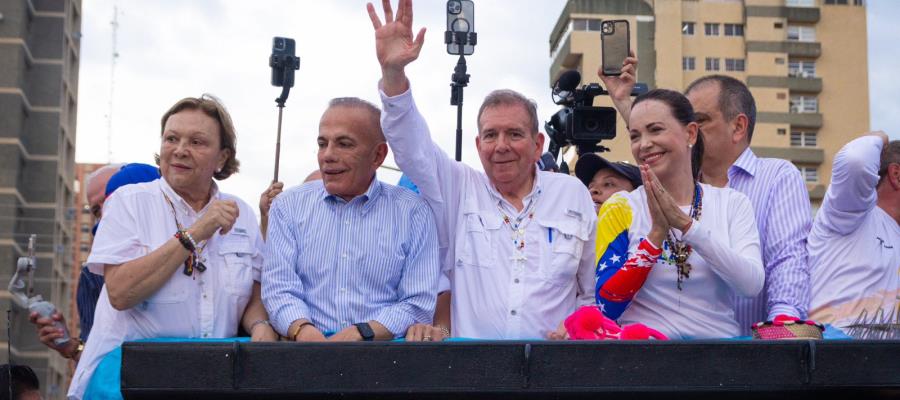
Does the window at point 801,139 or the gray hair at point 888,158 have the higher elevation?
the window at point 801,139

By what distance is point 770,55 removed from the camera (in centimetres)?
5938

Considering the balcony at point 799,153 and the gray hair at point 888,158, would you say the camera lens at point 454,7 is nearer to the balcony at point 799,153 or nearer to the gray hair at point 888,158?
the gray hair at point 888,158

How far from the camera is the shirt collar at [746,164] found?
4395 mm

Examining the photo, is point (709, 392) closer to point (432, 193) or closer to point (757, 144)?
point (432, 193)

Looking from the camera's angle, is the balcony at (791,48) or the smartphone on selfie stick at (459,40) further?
the balcony at (791,48)

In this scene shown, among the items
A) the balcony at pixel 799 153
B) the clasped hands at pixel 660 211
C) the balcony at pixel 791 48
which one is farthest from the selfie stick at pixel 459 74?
the balcony at pixel 791 48

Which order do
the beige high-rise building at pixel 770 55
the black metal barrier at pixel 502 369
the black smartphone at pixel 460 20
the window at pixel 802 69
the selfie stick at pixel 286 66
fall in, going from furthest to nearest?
the window at pixel 802 69, the beige high-rise building at pixel 770 55, the black smartphone at pixel 460 20, the selfie stick at pixel 286 66, the black metal barrier at pixel 502 369

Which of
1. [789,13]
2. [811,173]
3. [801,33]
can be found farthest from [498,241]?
[801,33]

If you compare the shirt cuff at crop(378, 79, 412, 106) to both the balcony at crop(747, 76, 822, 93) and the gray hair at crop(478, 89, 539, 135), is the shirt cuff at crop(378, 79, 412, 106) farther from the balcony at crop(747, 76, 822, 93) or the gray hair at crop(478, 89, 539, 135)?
the balcony at crop(747, 76, 822, 93)

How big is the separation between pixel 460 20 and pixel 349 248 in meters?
4.17

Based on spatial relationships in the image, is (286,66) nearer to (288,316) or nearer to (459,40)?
(288,316)

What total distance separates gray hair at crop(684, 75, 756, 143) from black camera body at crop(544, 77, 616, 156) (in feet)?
3.29

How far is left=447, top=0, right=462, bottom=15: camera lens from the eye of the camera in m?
7.77

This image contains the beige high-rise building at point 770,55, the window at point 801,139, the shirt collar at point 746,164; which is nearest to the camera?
the shirt collar at point 746,164
